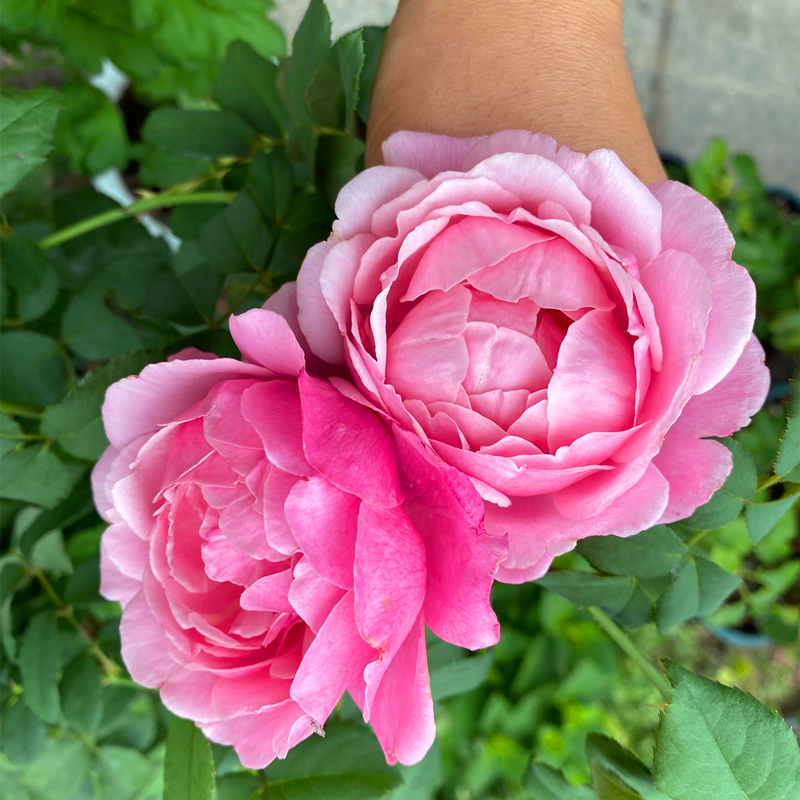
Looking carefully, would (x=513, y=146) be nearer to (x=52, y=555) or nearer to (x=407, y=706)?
(x=407, y=706)

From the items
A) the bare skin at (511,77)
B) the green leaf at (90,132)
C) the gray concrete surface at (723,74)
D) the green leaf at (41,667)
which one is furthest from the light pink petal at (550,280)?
the gray concrete surface at (723,74)

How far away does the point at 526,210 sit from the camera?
0.81 ft

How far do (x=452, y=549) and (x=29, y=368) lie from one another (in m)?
0.32

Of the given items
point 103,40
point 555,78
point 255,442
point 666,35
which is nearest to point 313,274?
point 255,442

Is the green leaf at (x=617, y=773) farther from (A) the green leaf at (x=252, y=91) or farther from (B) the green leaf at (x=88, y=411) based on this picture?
(A) the green leaf at (x=252, y=91)

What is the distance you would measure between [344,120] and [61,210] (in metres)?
0.28

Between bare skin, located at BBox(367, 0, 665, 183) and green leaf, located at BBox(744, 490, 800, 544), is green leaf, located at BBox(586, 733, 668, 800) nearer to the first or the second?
green leaf, located at BBox(744, 490, 800, 544)

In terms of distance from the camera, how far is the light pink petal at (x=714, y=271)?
237 mm

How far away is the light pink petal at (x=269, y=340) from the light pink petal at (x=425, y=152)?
89 millimetres

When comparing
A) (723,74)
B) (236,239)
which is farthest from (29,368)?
(723,74)

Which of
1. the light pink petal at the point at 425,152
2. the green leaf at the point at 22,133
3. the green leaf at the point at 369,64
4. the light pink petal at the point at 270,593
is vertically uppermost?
A: the light pink petal at the point at 425,152

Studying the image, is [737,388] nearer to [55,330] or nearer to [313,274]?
[313,274]

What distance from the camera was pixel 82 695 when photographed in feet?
1.42

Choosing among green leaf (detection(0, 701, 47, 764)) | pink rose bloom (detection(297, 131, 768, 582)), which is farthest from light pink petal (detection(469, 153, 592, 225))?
green leaf (detection(0, 701, 47, 764))
